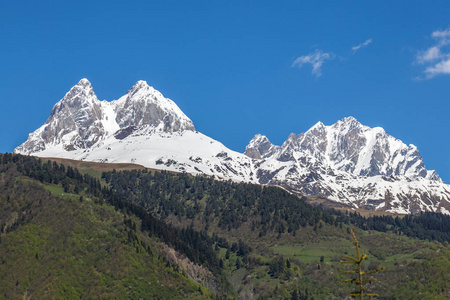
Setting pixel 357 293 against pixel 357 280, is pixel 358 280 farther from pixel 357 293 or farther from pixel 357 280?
pixel 357 293

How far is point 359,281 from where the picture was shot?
149ft

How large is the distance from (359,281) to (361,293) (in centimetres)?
104

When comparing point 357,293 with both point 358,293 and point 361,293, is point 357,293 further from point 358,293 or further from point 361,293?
point 361,293

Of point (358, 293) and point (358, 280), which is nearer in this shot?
point (358, 280)

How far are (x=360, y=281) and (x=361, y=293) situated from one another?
1.36 metres

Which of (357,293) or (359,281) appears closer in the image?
(359,281)

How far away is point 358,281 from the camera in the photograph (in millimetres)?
45906

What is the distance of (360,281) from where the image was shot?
147 feet

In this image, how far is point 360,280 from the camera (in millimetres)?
44875

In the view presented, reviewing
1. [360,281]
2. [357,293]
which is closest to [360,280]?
[360,281]

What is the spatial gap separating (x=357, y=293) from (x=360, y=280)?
4476mm

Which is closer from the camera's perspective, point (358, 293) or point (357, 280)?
point (357, 280)

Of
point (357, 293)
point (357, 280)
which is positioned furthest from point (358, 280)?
point (357, 293)

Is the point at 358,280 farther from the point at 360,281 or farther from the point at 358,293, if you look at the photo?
the point at 358,293
